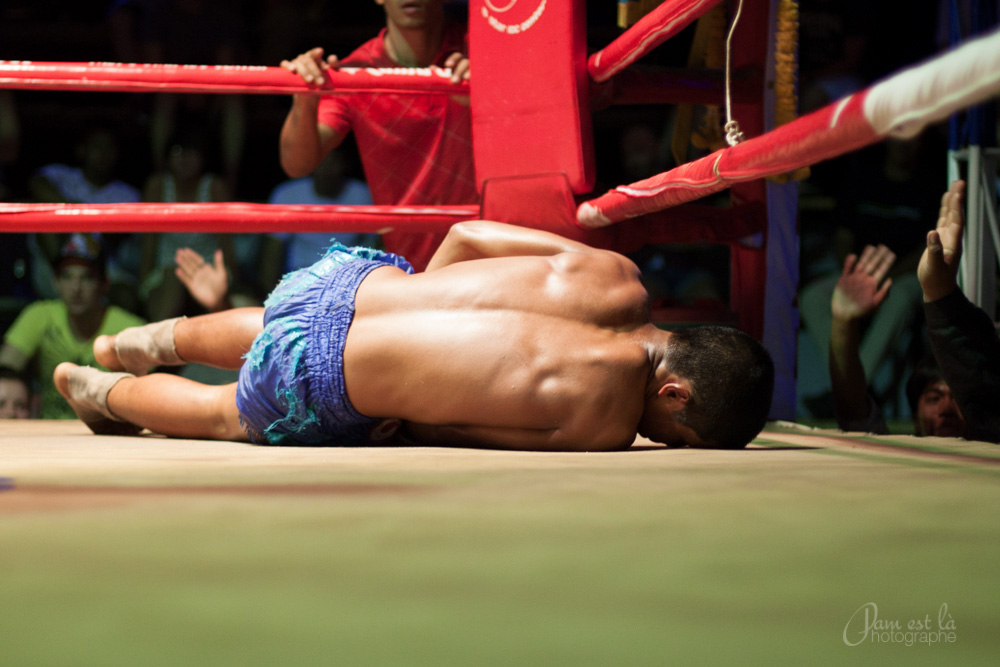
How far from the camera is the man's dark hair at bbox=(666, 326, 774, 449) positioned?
113cm

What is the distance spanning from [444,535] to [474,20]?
1223 mm

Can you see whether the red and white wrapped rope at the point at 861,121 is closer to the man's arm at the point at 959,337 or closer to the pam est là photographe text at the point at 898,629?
the pam est là photographe text at the point at 898,629

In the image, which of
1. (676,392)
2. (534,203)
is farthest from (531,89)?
(676,392)

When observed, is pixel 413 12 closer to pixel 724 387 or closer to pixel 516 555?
pixel 724 387

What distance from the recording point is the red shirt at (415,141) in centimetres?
203

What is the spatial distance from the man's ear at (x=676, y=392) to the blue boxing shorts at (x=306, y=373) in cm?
43

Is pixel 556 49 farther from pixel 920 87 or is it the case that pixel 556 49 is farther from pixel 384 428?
pixel 920 87

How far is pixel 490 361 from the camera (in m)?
1.10

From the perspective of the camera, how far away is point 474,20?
4.90 feet

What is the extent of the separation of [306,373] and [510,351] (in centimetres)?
32

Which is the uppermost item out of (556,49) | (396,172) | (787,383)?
(556,49)

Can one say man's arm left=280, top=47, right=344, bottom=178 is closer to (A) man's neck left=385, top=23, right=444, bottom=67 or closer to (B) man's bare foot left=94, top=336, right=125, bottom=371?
(A) man's neck left=385, top=23, right=444, bottom=67

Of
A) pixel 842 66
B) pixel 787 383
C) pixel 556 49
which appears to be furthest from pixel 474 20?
pixel 842 66

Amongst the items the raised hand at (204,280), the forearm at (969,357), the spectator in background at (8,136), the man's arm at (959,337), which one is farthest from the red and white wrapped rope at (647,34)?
the spectator in background at (8,136)
